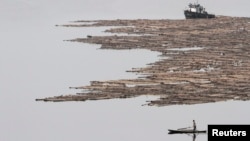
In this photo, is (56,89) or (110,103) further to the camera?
(56,89)

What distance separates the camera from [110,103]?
49188 millimetres

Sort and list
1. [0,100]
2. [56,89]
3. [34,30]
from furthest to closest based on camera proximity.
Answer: [34,30] < [56,89] < [0,100]

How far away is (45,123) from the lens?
45.3 meters

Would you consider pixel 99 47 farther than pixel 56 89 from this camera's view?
Yes

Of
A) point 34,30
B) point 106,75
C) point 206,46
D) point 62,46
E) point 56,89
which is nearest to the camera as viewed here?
point 56,89

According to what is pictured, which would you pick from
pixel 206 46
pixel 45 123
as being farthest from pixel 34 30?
pixel 45 123

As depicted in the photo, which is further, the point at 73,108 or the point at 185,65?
the point at 185,65

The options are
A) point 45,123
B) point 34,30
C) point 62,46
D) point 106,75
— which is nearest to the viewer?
point 45,123

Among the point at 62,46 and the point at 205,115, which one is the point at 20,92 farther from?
the point at 62,46

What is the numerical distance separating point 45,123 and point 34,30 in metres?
81.8

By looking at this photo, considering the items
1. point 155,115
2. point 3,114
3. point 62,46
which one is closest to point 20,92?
point 3,114

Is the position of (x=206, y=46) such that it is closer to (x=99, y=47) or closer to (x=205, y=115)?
(x=99, y=47)

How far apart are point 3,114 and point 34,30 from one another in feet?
258

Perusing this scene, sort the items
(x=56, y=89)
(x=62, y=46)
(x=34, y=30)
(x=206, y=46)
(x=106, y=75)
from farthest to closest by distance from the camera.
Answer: (x=34, y=30) → (x=62, y=46) → (x=206, y=46) → (x=106, y=75) → (x=56, y=89)
